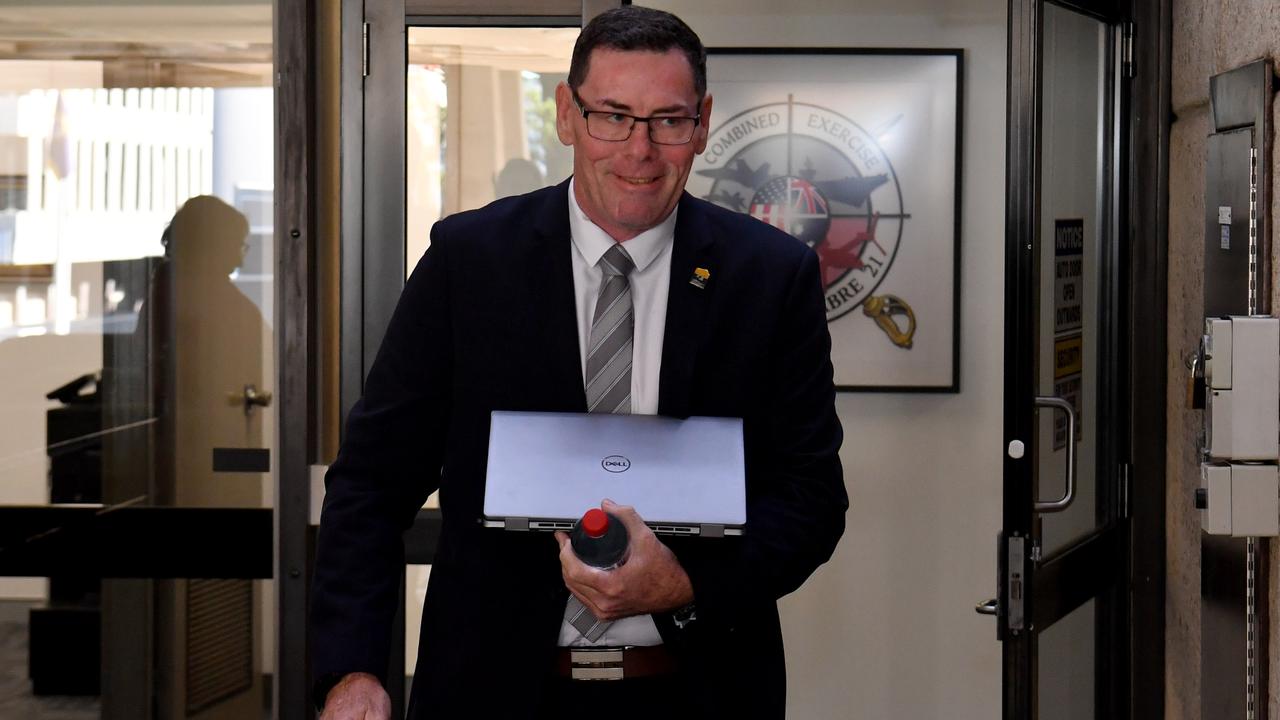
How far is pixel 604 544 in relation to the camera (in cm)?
137

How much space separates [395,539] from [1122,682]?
6.74 ft

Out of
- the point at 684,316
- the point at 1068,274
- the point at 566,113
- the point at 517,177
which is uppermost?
the point at 517,177

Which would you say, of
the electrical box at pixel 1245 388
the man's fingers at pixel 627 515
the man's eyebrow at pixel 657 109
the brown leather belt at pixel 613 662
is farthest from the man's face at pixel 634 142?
the electrical box at pixel 1245 388

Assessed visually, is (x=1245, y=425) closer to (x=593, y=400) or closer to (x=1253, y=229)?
(x=1253, y=229)

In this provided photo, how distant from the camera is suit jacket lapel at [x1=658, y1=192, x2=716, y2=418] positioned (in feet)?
5.08

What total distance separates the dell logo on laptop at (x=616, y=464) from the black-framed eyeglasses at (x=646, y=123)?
0.35m

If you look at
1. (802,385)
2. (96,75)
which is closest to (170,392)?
(96,75)

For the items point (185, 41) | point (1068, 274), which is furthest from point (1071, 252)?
point (185, 41)

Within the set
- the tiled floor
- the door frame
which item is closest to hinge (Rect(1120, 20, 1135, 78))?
the door frame

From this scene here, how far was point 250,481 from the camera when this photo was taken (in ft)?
10.7

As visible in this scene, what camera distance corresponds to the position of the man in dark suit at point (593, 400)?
1.53 m

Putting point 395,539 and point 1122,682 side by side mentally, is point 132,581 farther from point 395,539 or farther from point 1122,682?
point 1122,682

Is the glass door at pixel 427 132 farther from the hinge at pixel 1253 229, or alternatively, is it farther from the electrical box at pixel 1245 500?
the electrical box at pixel 1245 500

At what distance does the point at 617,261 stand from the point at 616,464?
282mm
